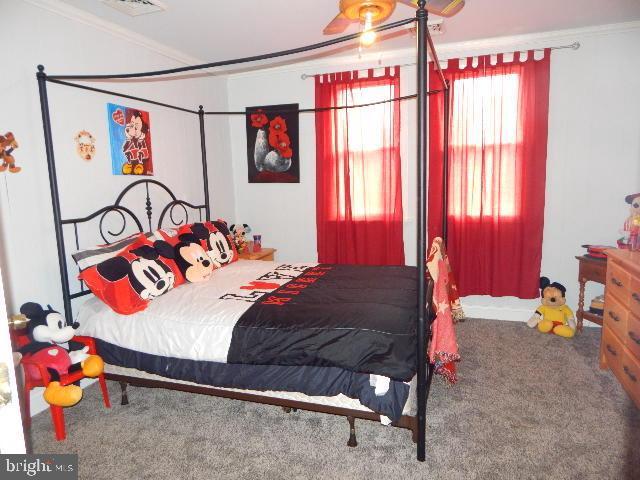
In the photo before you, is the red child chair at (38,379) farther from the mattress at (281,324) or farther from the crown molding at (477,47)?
the crown molding at (477,47)

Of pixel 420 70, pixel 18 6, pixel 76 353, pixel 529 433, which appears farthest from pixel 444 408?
pixel 18 6

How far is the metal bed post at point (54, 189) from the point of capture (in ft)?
7.81

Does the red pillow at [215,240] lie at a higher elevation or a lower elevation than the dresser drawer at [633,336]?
higher

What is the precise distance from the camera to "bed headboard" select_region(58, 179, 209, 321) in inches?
107

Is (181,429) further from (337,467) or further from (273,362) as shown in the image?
(337,467)

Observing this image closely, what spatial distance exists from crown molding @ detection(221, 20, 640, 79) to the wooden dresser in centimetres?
195

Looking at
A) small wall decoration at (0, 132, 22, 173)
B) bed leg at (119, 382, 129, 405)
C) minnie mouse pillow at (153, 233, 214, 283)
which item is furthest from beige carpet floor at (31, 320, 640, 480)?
Result: small wall decoration at (0, 132, 22, 173)

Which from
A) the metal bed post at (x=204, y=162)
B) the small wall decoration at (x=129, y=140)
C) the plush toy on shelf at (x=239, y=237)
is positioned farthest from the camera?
the plush toy on shelf at (x=239, y=237)

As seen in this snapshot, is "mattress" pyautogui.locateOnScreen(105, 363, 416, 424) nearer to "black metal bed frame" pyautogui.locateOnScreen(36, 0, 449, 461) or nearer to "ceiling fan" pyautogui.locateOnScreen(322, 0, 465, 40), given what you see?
"black metal bed frame" pyautogui.locateOnScreen(36, 0, 449, 461)

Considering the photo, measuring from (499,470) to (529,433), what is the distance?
39 centimetres

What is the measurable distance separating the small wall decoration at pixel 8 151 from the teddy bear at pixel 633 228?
3.99m

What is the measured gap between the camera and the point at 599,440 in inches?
82.0

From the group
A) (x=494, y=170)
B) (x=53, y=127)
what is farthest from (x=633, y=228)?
(x=53, y=127)

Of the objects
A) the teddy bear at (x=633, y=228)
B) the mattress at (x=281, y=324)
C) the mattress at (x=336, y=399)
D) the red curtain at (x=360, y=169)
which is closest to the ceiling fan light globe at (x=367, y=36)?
the mattress at (x=281, y=324)
